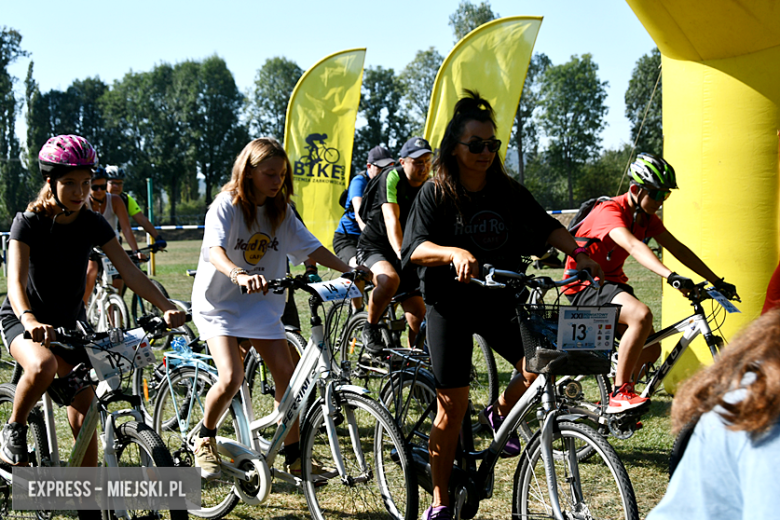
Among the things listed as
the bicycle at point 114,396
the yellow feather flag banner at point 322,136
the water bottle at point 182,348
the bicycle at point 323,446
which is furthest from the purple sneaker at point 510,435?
the yellow feather flag banner at point 322,136

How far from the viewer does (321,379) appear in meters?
3.57

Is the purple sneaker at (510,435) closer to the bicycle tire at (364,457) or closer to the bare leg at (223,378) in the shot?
the bicycle tire at (364,457)

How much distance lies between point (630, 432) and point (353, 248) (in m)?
3.56

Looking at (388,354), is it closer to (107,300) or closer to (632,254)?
(632,254)

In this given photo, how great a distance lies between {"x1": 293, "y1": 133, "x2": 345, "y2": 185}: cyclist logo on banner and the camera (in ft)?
42.8

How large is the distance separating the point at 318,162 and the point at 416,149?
25.2 feet

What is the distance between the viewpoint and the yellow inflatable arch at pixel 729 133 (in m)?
5.68

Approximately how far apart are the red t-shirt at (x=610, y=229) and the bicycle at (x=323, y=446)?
1.80 meters

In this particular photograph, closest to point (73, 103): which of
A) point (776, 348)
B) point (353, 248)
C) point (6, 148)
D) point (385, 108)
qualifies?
point (6, 148)

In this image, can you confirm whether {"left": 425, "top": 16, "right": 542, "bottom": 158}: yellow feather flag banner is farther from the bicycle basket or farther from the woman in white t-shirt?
the bicycle basket

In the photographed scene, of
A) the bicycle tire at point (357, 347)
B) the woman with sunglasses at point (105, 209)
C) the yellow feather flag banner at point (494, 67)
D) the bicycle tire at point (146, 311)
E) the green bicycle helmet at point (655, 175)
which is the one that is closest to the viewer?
the green bicycle helmet at point (655, 175)

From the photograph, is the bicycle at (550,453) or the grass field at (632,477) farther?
the grass field at (632,477)

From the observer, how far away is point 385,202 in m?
5.62

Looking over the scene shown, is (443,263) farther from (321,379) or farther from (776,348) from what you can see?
(776,348)
